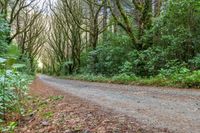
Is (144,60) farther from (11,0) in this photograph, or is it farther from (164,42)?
(11,0)

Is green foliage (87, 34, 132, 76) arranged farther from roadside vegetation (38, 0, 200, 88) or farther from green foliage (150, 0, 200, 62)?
green foliage (150, 0, 200, 62)

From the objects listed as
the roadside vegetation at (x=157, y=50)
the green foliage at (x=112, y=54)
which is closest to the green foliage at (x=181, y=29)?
the roadside vegetation at (x=157, y=50)

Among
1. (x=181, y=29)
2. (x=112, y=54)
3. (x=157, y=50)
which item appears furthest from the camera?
(x=112, y=54)

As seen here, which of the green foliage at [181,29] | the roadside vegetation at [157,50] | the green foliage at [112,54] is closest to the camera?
the roadside vegetation at [157,50]

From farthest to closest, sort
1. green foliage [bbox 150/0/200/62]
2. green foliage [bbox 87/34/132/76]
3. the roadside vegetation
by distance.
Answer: green foliage [bbox 87/34/132/76] < green foliage [bbox 150/0/200/62] < the roadside vegetation

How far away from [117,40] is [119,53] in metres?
1.26

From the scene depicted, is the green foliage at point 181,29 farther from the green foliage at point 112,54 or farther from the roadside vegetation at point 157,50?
the green foliage at point 112,54

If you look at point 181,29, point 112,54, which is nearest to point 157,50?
point 181,29

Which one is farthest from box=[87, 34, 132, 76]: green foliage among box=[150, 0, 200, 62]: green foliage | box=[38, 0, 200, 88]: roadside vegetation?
box=[150, 0, 200, 62]: green foliage

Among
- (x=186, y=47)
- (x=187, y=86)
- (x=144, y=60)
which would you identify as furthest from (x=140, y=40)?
(x=187, y=86)

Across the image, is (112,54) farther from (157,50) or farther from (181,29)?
(181,29)

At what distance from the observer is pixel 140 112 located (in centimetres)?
596

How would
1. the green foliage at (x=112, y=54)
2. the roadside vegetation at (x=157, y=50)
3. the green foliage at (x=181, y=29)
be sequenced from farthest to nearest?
the green foliage at (x=112, y=54) < the green foliage at (x=181, y=29) < the roadside vegetation at (x=157, y=50)

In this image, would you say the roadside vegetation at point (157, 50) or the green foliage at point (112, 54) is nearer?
the roadside vegetation at point (157, 50)
